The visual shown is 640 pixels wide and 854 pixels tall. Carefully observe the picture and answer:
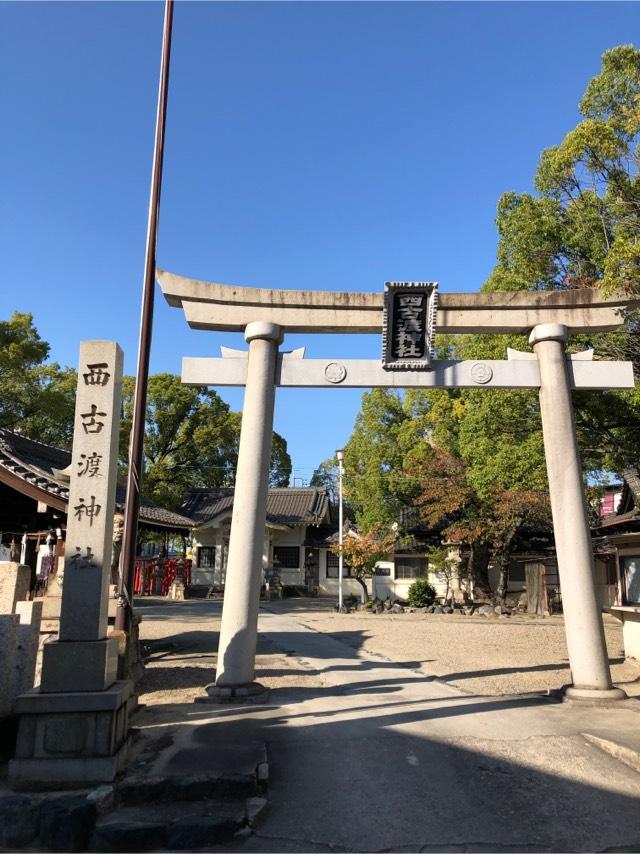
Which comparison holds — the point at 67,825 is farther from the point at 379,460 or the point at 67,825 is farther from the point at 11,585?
the point at 379,460

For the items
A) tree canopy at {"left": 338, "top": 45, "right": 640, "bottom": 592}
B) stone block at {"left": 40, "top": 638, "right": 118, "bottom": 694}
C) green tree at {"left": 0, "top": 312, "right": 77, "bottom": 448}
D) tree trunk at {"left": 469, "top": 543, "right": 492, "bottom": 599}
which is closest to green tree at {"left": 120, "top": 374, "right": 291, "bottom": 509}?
green tree at {"left": 0, "top": 312, "right": 77, "bottom": 448}

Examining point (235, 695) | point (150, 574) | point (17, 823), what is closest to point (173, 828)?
point (17, 823)

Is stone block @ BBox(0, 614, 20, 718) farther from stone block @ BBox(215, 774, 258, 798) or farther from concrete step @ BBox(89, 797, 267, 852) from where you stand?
stone block @ BBox(215, 774, 258, 798)

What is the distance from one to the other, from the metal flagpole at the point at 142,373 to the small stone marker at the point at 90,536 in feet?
8.61

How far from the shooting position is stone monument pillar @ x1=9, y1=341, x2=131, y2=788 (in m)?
5.10

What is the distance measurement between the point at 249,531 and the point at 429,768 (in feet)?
13.1

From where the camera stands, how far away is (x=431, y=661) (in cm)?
1202

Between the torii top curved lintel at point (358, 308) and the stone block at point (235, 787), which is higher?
the torii top curved lintel at point (358, 308)

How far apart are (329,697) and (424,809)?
12.6 ft

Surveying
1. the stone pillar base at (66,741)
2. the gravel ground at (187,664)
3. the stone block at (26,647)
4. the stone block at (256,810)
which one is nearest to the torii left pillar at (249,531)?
the gravel ground at (187,664)

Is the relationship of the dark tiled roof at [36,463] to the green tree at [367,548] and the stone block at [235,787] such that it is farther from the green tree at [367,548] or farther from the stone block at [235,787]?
the green tree at [367,548]

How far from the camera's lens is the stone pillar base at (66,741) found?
5.02m

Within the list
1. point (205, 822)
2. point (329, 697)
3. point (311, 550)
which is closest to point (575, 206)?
point (329, 697)

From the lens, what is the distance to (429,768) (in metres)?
5.46
